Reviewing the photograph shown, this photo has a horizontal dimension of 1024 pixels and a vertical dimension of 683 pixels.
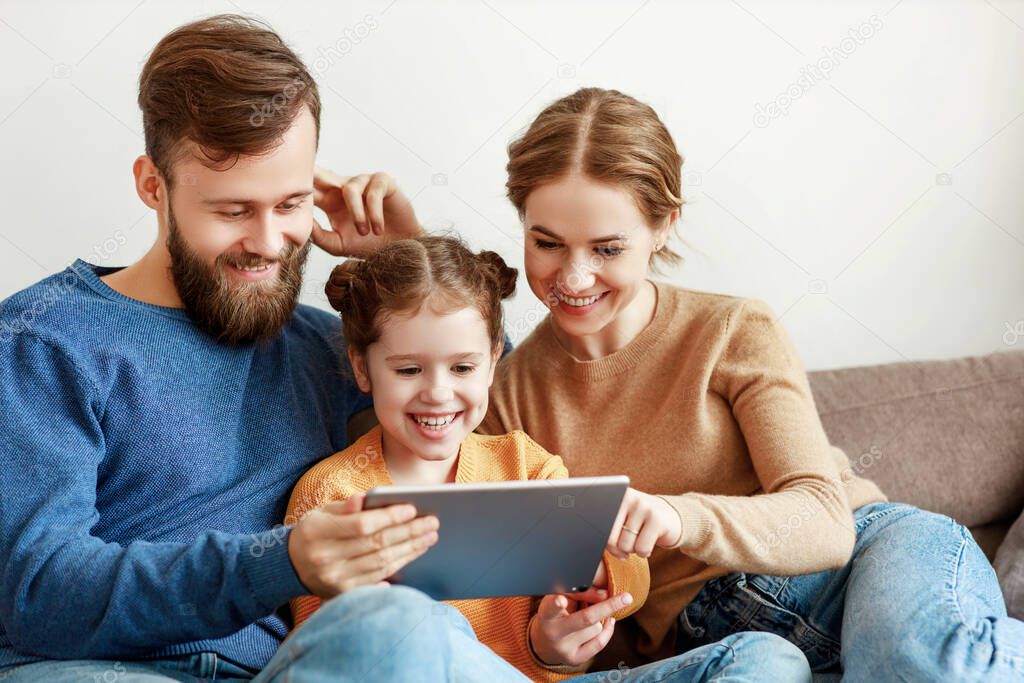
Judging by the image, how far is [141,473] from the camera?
5.11 ft

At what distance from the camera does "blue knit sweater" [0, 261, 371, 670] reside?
1352 millimetres

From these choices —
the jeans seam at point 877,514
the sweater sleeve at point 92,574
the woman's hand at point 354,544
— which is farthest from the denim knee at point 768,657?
the sweater sleeve at point 92,574

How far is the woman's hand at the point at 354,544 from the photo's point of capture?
1.27 metres

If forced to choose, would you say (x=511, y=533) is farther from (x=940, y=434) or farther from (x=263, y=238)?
(x=940, y=434)

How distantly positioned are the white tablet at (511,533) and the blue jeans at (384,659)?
0.28ft

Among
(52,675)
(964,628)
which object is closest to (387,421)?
(52,675)

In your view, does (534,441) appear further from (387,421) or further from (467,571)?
(467,571)

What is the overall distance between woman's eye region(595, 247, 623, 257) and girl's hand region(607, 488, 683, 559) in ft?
1.46

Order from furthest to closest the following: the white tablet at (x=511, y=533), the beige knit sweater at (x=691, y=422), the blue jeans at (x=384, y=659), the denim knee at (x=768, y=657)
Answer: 1. the beige knit sweater at (x=691, y=422)
2. the denim knee at (x=768, y=657)
3. the white tablet at (x=511, y=533)
4. the blue jeans at (x=384, y=659)

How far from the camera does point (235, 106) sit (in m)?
1.56

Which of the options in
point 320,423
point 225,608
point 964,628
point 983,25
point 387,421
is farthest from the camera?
point 983,25

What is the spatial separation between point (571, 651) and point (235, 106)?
97 centimetres

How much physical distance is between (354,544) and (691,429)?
29.9 inches

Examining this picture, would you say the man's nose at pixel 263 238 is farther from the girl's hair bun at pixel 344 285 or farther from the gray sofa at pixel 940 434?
the gray sofa at pixel 940 434
